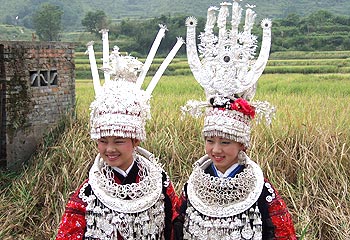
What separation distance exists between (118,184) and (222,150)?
59 cm

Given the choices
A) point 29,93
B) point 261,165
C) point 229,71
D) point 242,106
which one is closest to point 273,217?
point 242,106

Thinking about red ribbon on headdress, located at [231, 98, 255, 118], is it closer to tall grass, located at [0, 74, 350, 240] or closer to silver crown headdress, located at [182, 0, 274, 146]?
silver crown headdress, located at [182, 0, 274, 146]

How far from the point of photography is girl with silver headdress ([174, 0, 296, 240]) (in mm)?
2857

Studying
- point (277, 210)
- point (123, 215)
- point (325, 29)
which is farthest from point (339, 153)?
point (325, 29)

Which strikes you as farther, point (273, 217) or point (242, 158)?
point (242, 158)

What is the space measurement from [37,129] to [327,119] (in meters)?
3.37

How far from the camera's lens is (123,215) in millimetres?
2934

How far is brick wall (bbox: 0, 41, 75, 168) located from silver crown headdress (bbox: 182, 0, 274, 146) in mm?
3892

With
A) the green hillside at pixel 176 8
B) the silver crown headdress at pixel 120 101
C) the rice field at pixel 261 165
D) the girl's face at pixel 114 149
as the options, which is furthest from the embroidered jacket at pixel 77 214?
the green hillside at pixel 176 8

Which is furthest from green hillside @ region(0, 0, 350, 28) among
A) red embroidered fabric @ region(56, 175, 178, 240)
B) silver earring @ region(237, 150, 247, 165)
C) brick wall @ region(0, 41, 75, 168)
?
red embroidered fabric @ region(56, 175, 178, 240)

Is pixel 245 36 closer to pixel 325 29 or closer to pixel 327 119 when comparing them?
pixel 327 119

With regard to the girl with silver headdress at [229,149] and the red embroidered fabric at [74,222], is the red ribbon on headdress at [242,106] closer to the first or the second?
the girl with silver headdress at [229,149]

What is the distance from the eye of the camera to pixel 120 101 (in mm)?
2941

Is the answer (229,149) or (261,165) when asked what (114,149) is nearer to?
(229,149)
